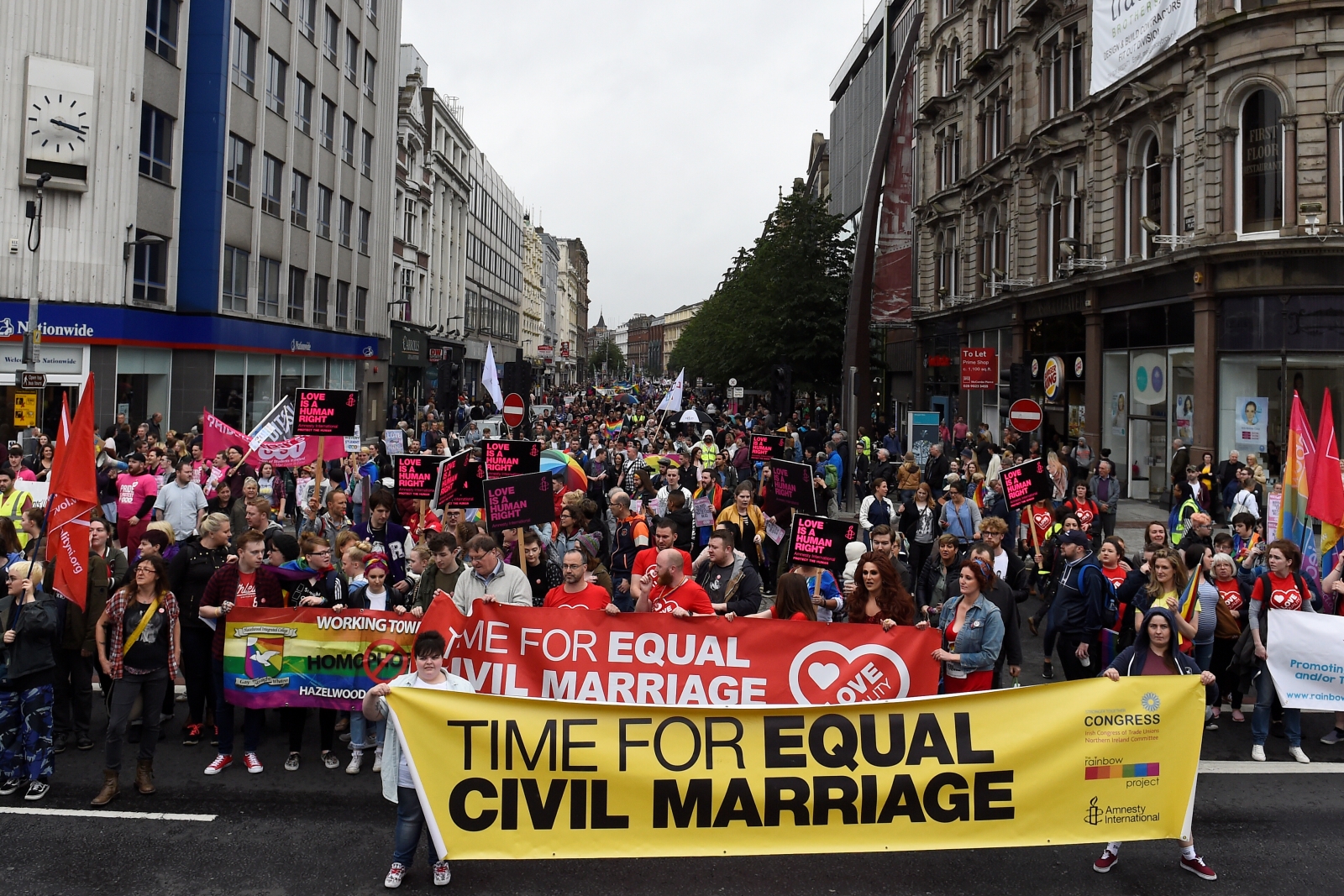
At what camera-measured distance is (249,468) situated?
14797 millimetres

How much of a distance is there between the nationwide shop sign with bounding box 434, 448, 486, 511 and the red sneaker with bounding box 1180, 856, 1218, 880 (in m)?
7.80

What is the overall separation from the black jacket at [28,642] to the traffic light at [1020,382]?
17.3 meters

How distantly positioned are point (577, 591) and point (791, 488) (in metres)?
4.78

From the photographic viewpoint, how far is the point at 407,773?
5734 mm

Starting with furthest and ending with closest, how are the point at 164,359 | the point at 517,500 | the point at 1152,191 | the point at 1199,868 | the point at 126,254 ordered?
1. the point at 164,359
2. the point at 126,254
3. the point at 1152,191
4. the point at 517,500
5. the point at 1199,868

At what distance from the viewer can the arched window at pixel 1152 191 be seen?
944 inches

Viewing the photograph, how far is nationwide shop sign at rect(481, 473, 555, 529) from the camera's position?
30.3 feet

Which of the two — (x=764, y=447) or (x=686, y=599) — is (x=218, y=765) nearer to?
(x=686, y=599)

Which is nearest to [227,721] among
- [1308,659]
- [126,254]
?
[1308,659]

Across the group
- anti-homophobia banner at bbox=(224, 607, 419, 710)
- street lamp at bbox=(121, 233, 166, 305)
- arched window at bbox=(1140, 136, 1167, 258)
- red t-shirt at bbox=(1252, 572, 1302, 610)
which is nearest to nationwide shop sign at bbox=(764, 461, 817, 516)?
red t-shirt at bbox=(1252, 572, 1302, 610)

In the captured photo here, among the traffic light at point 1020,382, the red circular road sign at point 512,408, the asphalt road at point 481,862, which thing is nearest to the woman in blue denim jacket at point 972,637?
the asphalt road at point 481,862

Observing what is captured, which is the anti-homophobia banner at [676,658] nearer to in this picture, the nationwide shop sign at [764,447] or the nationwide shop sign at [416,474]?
the nationwide shop sign at [416,474]

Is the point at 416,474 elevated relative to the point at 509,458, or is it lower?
lower

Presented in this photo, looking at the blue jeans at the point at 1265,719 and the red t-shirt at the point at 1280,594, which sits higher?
the red t-shirt at the point at 1280,594
